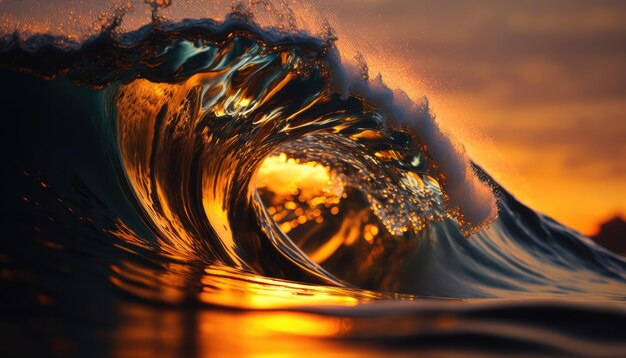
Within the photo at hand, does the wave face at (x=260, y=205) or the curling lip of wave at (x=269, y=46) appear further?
the curling lip of wave at (x=269, y=46)

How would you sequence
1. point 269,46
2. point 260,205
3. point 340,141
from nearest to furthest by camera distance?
point 269,46
point 340,141
point 260,205

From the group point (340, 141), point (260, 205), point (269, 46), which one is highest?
point (269, 46)

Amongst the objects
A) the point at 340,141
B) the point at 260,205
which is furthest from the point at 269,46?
the point at 260,205

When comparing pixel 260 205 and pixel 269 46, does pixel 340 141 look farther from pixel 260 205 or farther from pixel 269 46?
pixel 269 46

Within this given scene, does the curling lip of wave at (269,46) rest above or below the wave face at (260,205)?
above

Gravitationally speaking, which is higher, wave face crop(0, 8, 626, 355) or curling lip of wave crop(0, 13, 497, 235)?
curling lip of wave crop(0, 13, 497, 235)

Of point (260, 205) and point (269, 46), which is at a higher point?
point (269, 46)

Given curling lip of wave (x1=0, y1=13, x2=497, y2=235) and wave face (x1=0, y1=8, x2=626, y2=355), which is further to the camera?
curling lip of wave (x1=0, y1=13, x2=497, y2=235)

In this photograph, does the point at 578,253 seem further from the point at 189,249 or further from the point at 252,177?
the point at 189,249
